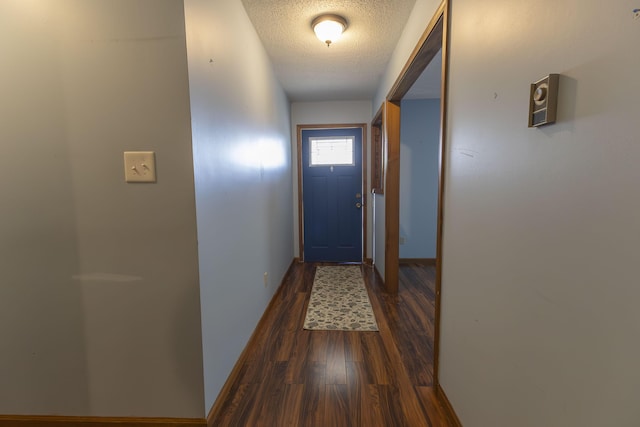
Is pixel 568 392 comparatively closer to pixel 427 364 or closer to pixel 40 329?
pixel 427 364

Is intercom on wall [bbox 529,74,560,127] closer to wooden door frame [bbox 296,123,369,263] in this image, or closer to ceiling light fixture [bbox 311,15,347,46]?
ceiling light fixture [bbox 311,15,347,46]

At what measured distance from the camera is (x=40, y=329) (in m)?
1.27

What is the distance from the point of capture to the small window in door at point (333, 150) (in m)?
4.02

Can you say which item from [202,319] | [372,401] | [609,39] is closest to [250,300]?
[202,319]

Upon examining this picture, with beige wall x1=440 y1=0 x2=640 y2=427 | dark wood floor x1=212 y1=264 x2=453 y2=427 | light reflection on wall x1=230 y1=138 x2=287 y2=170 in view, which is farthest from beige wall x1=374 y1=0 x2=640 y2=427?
light reflection on wall x1=230 y1=138 x2=287 y2=170

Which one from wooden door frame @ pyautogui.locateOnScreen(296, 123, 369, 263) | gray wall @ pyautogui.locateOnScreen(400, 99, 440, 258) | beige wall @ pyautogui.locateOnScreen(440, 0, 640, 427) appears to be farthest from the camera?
wooden door frame @ pyautogui.locateOnScreen(296, 123, 369, 263)

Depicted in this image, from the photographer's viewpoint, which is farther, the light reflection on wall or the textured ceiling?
the textured ceiling

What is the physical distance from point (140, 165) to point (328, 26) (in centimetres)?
166

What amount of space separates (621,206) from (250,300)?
1.91m

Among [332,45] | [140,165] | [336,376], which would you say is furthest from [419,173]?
[140,165]

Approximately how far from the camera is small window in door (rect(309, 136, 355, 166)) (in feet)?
13.2

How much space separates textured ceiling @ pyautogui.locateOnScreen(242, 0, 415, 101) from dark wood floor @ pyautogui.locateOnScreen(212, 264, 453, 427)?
2.38 meters

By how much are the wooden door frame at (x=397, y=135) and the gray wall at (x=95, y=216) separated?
1218 mm

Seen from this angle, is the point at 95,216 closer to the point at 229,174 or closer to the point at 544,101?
the point at 229,174
